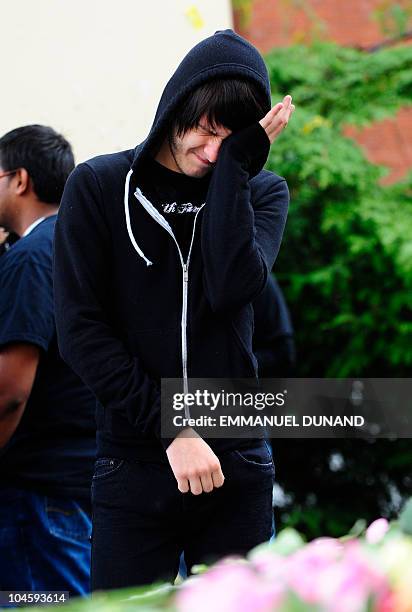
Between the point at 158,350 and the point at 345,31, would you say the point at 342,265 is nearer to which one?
the point at 158,350

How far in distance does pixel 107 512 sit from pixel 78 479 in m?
0.81

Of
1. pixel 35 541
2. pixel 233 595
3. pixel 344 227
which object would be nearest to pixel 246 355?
pixel 35 541

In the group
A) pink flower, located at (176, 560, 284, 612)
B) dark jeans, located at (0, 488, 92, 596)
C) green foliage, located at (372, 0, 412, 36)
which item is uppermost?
pink flower, located at (176, 560, 284, 612)

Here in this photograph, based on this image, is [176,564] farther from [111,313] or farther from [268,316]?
[268,316]

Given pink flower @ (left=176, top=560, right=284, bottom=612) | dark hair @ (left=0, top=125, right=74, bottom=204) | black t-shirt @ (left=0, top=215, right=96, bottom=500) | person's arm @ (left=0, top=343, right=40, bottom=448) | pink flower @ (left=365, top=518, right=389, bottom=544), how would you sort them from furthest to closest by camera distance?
dark hair @ (left=0, top=125, right=74, bottom=204) < black t-shirt @ (left=0, top=215, right=96, bottom=500) < person's arm @ (left=0, top=343, right=40, bottom=448) < pink flower @ (left=365, top=518, right=389, bottom=544) < pink flower @ (left=176, top=560, right=284, bottom=612)

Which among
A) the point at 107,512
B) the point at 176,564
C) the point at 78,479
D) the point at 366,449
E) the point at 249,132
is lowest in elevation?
the point at 366,449

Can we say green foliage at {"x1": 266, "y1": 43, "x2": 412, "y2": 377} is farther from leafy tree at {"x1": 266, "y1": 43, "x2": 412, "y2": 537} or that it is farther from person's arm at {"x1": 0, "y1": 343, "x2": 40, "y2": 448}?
person's arm at {"x1": 0, "y1": 343, "x2": 40, "y2": 448}

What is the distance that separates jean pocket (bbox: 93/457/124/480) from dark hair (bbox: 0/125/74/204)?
117 centimetres

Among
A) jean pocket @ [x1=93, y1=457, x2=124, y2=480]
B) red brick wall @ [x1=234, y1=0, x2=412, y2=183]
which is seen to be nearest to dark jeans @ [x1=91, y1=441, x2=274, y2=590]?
jean pocket @ [x1=93, y1=457, x2=124, y2=480]

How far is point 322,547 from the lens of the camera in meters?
1.04

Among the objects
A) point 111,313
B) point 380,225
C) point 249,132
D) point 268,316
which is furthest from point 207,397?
point 380,225

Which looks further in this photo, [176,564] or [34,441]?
[34,441]

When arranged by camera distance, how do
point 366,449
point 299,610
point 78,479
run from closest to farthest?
1. point 299,610
2. point 78,479
3. point 366,449

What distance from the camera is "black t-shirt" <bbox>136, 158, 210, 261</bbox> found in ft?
Answer: 7.66
